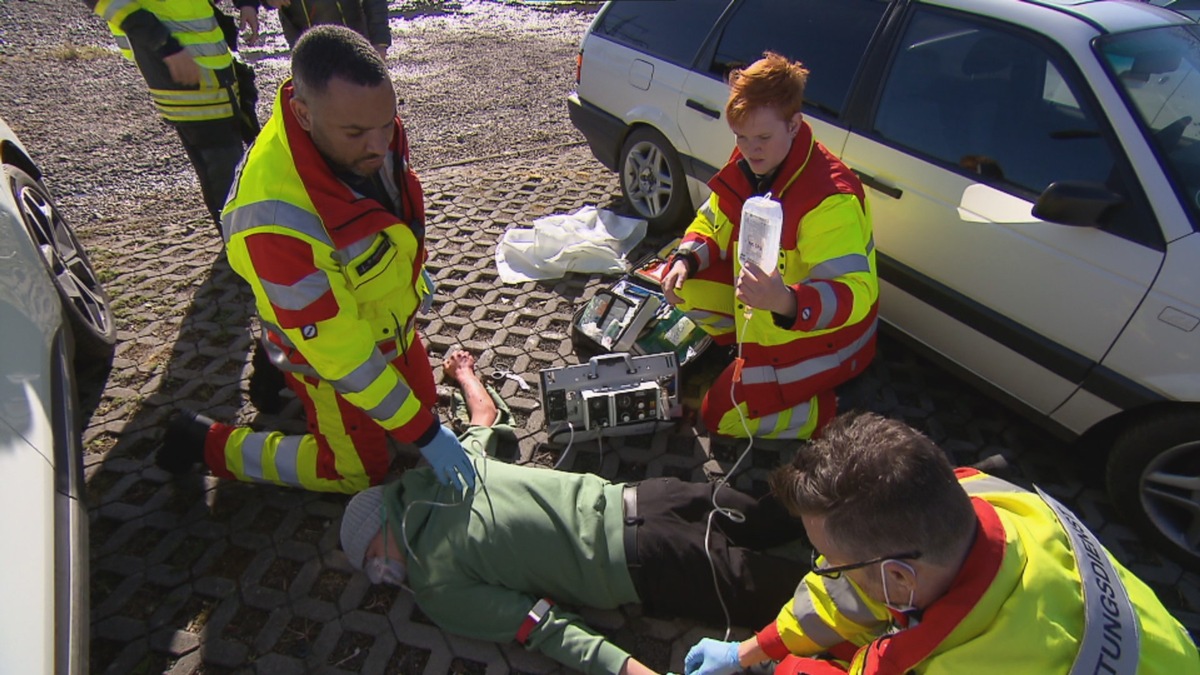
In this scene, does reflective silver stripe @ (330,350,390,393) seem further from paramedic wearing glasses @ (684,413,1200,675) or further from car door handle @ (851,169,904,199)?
car door handle @ (851,169,904,199)

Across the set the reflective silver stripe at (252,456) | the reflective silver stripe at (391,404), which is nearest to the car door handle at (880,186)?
the reflective silver stripe at (391,404)

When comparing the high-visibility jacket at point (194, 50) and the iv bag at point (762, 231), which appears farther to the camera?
the high-visibility jacket at point (194, 50)

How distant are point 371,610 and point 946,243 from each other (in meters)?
2.62

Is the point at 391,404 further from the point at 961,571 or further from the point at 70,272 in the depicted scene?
the point at 70,272

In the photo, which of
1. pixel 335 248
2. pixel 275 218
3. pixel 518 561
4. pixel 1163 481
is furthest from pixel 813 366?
pixel 275 218

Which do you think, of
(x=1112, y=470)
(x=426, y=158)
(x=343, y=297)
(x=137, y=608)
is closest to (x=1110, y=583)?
(x=1112, y=470)

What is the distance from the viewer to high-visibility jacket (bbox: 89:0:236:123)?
3459 mm

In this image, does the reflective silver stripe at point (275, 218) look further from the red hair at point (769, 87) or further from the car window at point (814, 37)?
the car window at point (814, 37)

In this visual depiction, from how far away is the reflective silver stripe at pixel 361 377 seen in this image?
2.21 metres

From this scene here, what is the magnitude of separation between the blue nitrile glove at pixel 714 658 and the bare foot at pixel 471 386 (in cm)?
135

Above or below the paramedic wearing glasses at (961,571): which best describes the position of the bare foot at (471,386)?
below

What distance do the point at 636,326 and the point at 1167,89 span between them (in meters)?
2.25

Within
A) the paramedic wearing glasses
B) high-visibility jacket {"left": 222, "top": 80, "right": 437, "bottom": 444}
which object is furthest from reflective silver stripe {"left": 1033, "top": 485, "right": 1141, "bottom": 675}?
high-visibility jacket {"left": 222, "top": 80, "right": 437, "bottom": 444}

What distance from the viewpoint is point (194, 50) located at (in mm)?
3607
